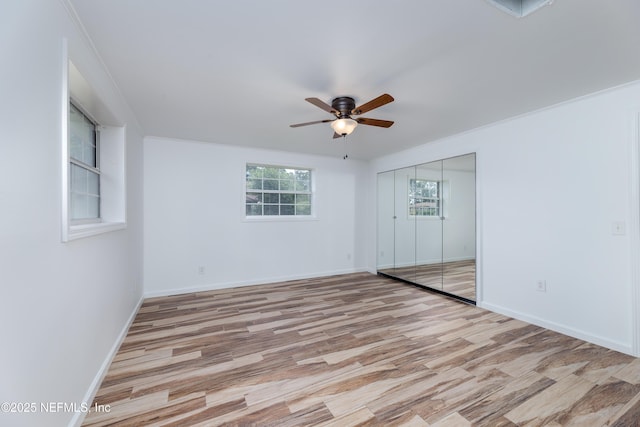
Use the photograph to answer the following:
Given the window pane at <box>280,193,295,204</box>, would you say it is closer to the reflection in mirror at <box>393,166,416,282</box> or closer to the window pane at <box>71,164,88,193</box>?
the reflection in mirror at <box>393,166,416,282</box>

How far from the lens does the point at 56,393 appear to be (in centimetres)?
130

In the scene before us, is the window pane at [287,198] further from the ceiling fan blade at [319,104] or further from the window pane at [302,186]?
the ceiling fan blade at [319,104]

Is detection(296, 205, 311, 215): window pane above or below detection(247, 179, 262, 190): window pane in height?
below

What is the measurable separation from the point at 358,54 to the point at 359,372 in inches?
94.0

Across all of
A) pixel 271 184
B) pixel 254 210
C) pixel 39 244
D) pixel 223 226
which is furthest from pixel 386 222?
pixel 39 244

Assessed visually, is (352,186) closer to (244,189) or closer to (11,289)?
(244,189)

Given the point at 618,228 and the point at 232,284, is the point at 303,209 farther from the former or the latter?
the point at 618,228

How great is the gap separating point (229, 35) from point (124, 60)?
913 mm

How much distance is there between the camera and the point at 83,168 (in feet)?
6.77

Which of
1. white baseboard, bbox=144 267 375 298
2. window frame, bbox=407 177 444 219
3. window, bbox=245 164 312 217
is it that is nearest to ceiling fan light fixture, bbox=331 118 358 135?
window frame, bbox=407 177 444 219

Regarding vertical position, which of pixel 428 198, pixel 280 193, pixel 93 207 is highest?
pixel 280 193

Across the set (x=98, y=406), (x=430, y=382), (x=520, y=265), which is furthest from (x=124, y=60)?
(x=520, y=265)

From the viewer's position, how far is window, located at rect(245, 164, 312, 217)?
464 centimetres

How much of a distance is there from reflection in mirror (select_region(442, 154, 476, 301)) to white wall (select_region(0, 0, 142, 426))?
4084 millimetres
